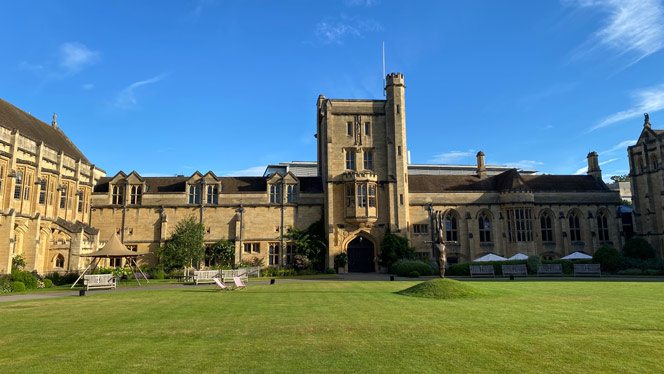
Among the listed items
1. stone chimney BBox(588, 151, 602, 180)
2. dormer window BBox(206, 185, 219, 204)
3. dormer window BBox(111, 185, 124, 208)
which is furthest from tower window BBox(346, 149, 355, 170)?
stone chimney BBox(588, 151, 602, 180)

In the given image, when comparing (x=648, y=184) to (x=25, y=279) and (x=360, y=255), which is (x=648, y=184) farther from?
(x=25, y=279)

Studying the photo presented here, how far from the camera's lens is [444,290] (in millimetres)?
17984

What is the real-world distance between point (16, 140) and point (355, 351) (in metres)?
36.1

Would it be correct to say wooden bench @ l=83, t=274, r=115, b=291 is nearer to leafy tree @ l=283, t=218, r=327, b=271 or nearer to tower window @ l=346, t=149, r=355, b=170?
leafy tree @ l=283, t=218, r=327, b=271

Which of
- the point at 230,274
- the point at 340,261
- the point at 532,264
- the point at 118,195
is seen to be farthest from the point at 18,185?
the point at 532,264

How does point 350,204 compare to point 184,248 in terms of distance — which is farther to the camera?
point 350,204

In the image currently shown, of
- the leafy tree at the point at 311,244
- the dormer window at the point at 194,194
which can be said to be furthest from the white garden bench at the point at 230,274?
the dormer window at the point at 194,194

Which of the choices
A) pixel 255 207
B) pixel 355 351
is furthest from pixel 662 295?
pixel 255 207

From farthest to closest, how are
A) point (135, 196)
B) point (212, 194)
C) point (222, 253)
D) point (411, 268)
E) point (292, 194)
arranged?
point (292, 194) → point (212, 194) → point (135, 196) → point (222, 253) → point (411, 268)

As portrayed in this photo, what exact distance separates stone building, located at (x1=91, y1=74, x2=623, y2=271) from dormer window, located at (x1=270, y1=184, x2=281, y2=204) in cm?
11

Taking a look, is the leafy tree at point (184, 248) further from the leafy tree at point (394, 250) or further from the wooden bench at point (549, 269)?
the wooden bench at point (549, 269)

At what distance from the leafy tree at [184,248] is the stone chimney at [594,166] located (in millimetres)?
48313

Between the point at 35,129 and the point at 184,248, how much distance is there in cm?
1822

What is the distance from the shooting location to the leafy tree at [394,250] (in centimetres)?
4080
